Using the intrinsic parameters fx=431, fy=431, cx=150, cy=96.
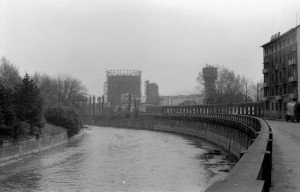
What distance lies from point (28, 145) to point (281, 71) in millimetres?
59707

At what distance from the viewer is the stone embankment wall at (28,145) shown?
41125 millimetres

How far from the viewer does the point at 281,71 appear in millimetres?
89812

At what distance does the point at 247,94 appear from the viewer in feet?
443

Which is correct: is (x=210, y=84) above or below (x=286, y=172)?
above

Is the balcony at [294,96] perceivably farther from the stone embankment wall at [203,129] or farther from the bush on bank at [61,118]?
the bush on bank at [61,118]

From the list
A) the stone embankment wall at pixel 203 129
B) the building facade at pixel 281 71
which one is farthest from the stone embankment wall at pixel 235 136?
the building facade at pixel 281 71

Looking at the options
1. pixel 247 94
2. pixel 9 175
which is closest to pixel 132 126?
pixel 247 94

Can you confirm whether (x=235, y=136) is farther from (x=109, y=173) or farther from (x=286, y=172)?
(x=286, y=172)

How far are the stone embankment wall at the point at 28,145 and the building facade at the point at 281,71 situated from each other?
44.0 m

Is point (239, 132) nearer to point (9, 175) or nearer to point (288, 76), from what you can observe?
point (9, 175)

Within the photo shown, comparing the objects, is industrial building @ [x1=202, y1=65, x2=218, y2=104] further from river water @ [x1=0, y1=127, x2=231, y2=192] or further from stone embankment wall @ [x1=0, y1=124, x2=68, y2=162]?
river water @ [x1=0, y1=127, x2=231, y2=192]

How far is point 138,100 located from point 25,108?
135m

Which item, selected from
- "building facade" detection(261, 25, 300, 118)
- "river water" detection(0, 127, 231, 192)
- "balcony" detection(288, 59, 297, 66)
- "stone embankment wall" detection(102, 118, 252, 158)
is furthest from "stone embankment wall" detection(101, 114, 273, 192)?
"balcony" detection(288, 59, 297, 66)

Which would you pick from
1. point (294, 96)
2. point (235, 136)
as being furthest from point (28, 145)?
point (294, 96)
